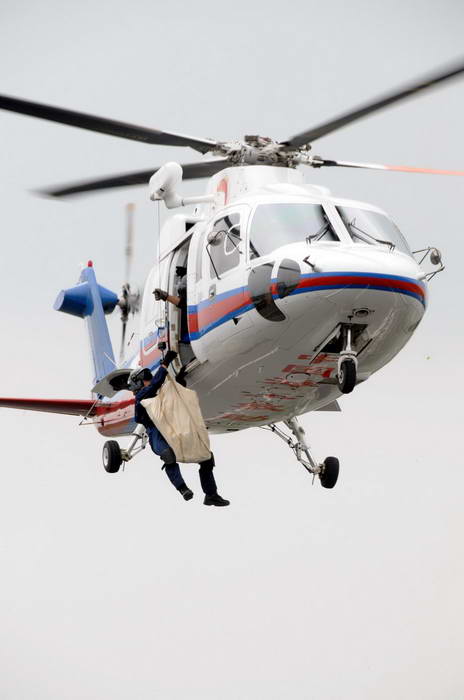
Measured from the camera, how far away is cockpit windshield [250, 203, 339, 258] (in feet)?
40.7

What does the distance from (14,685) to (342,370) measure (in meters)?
46.7

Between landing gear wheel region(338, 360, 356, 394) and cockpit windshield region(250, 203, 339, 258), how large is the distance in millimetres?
1351

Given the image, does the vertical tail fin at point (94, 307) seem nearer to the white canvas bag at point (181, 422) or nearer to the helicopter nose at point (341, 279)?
the white canvas bag at point (181, 422)

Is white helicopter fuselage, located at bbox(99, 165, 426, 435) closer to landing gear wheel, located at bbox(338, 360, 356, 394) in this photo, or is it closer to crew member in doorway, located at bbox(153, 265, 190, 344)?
crew member in doorway, located at bbox(153, 265, 190, 344)

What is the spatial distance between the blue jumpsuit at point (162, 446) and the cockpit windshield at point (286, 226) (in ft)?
6.76

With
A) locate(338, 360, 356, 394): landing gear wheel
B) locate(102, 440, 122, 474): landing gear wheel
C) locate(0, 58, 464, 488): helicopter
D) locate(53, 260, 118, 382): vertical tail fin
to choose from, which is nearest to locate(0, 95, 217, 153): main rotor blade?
locate(0, 58, 464, 488): helicopter

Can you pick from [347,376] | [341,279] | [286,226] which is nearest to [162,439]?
[347,376]

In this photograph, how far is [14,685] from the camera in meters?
54.7

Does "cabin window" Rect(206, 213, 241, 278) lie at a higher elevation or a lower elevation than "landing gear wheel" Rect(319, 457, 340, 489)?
higher

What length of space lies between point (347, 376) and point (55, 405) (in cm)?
680

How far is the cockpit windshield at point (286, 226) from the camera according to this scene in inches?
488

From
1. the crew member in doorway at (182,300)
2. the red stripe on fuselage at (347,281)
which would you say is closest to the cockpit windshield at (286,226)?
the red stripe on fuselage at (347,281)

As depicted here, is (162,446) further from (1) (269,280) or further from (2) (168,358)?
(1) (269,280)

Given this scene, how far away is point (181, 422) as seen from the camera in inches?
520
